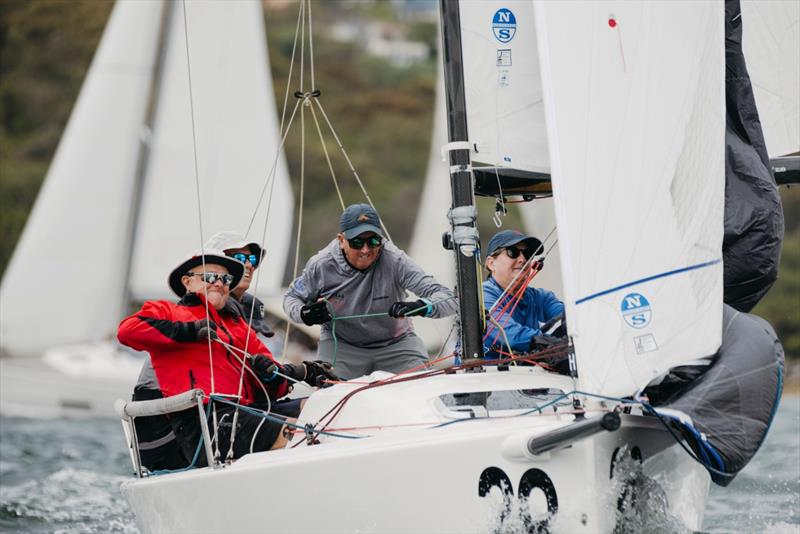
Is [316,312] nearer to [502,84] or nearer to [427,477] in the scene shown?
[502,84]

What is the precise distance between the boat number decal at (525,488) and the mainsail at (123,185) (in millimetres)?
10694

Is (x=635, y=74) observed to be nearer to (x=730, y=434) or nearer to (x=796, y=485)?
(x=730, y=434)

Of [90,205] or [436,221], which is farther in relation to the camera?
[436,221]

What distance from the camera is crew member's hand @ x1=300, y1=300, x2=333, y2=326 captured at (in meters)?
5.44

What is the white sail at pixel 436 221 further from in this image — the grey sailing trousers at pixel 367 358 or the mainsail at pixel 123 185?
the grey sailing trousers at pixel 367 358

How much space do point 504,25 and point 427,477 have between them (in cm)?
203

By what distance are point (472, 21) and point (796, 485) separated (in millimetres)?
3669

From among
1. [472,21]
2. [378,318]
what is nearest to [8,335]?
[378,318]

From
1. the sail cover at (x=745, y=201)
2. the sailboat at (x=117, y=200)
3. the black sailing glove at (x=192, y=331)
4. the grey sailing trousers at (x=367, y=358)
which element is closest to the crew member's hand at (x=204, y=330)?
the black sailing glove at (x=192, y=331)

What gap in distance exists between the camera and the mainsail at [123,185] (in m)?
14.6

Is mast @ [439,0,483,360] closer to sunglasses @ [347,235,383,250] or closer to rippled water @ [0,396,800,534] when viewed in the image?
sunglasses @ [347,235,383,250]

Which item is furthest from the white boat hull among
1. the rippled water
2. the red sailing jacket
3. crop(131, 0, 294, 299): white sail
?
crop(131, 0, 294, 299): white sail

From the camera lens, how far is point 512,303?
5547mm

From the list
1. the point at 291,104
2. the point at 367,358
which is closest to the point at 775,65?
the point at 367,358
